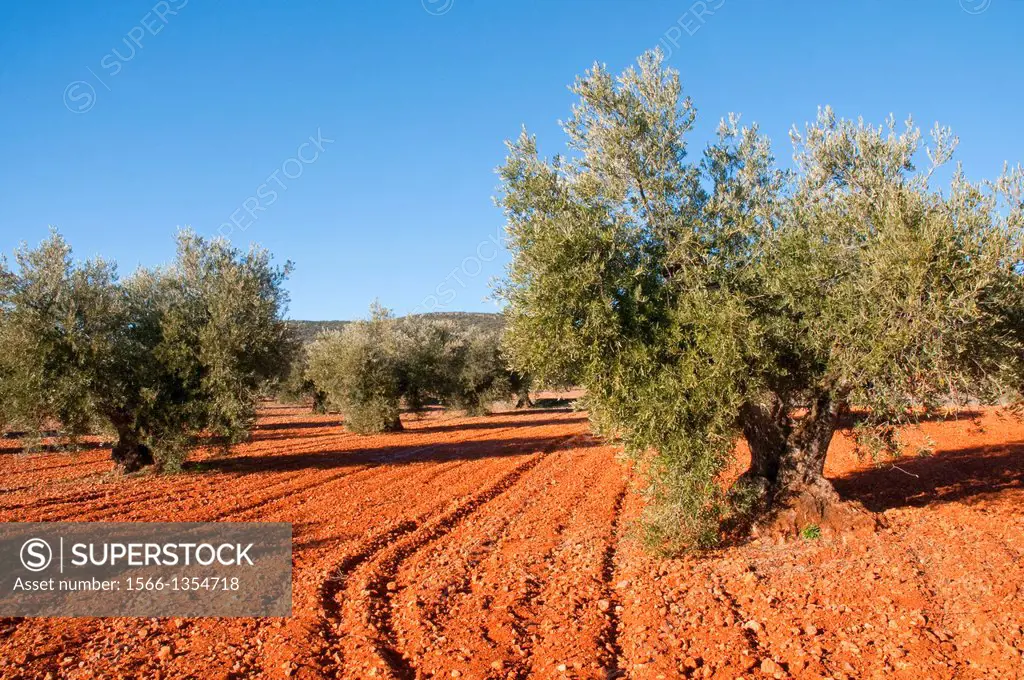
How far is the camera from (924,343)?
26.4 ft

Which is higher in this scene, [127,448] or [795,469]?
[127,448]

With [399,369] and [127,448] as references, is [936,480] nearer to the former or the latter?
[127,448]

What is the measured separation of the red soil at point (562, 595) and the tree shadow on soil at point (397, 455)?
4.63m

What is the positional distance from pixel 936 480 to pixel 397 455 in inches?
702

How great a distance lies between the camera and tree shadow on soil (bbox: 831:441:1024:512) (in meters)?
13.2

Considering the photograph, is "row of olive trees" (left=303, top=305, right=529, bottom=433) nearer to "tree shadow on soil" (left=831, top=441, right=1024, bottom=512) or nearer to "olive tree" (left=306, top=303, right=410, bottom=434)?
"olive tree" (left=306, top=303, right=410, bottom=434)

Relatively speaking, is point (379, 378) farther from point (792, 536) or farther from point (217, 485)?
point (792, 536)

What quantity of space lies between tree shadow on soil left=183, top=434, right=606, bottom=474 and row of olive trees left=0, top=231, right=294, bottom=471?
6.43 ft

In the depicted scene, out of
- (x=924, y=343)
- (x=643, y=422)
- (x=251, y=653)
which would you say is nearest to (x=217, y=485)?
(x=251, y=653)

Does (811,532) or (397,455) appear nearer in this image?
(811,532)

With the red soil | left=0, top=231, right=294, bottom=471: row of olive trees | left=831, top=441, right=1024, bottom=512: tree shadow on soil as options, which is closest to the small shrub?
the red soil

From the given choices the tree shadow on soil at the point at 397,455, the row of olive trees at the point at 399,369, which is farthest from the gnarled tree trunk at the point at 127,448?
the row of olive trees at the point at 399,369

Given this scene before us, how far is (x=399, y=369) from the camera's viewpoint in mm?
38000

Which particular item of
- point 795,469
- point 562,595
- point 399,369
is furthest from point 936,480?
point 399,369
